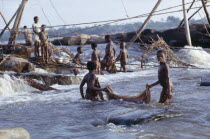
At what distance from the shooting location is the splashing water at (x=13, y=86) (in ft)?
38.4

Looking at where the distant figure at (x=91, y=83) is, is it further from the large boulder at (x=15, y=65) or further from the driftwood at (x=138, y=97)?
the large boulder at (x=15, y=65)

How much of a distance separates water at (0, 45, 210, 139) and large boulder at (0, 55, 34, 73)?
8.22 ft

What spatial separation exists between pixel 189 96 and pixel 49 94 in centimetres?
383

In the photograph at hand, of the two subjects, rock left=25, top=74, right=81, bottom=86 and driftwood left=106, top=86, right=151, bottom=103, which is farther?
rock left=25, top=74, right=81, bottom=86

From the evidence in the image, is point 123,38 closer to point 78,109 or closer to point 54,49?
point 54,49

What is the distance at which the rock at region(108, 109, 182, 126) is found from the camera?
6.31 m

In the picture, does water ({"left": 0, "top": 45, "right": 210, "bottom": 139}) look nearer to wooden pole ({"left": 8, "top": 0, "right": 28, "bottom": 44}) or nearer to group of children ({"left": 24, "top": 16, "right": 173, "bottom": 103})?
group of children ({"left": 24, "top": 16, "right": 173, "bottom": 103})

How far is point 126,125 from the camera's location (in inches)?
246

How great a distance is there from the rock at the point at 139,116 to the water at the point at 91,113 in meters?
0.06

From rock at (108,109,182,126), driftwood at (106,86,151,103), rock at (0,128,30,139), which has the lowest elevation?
rock at (108,109,182,126)

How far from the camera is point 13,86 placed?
11.9m

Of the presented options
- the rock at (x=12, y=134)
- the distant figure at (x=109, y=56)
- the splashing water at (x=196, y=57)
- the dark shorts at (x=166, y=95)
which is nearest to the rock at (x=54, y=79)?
the distant figure at (x=109, y=56)

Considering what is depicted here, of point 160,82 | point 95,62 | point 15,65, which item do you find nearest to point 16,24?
point 15,65

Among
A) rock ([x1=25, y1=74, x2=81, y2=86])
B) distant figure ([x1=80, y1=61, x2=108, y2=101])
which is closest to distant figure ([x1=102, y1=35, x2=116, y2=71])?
rock ([x1=25, y1=74, x2=81, y2=86])
